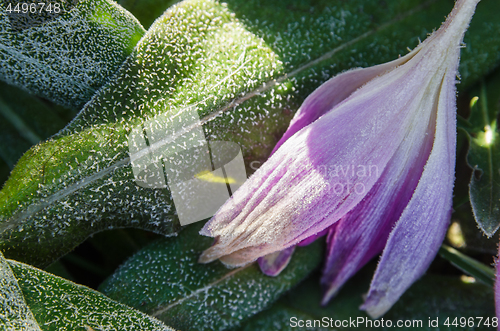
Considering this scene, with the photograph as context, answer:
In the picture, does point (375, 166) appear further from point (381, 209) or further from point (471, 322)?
point (471, 322)

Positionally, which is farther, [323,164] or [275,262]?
[275,262]

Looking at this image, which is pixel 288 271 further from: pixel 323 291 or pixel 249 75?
pixel 249 75

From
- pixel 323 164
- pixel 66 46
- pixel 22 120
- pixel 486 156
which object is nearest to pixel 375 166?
pixel 323 164

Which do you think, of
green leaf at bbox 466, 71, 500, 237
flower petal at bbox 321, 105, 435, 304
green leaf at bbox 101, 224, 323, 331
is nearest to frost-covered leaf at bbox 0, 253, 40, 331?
green leaf at bbox 101, 224, 323, 331

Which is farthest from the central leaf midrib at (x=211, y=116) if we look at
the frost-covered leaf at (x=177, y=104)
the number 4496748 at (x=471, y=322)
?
the number 4496748 at (x=471, y=322)

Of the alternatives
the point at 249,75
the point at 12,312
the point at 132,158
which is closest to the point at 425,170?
the point at 249,75

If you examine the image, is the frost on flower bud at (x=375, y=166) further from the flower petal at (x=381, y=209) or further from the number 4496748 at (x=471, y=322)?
the number 4496748 at (x=471, y=322)

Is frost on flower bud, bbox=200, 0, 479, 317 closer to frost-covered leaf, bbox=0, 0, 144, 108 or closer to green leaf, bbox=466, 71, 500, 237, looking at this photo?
green leaf, bbox=466, 71, 500, 237
